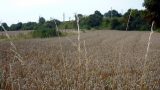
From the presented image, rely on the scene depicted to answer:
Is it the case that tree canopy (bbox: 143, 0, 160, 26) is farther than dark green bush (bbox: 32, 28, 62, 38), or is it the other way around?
dark green bush (bbox: 32, 28, 62, 38)

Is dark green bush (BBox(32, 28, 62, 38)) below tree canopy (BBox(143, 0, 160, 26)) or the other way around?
below

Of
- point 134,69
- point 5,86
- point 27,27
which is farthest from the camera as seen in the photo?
point 27,27

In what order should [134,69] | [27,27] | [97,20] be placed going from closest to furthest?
1. [134,69]
2. [27,27]
3. [97,20]

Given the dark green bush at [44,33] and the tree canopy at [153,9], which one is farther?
the dark green bush at [44,33]

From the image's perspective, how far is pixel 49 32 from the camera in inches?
1903

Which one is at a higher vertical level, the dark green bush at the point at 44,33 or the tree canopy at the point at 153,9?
the tree canopy at the point at 153,9

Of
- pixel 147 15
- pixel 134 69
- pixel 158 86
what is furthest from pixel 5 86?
pixel 147 15

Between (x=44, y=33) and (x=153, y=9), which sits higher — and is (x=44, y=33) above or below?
below

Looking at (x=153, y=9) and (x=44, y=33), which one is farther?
(x=44, y=33)

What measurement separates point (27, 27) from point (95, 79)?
223 feet

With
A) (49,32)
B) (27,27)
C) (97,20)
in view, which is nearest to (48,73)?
(49,32)

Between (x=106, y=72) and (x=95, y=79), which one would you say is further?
(x=106, y=72)

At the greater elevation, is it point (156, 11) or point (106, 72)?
point (156, 11)

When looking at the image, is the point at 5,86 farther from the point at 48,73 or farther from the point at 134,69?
the point at 134,69
